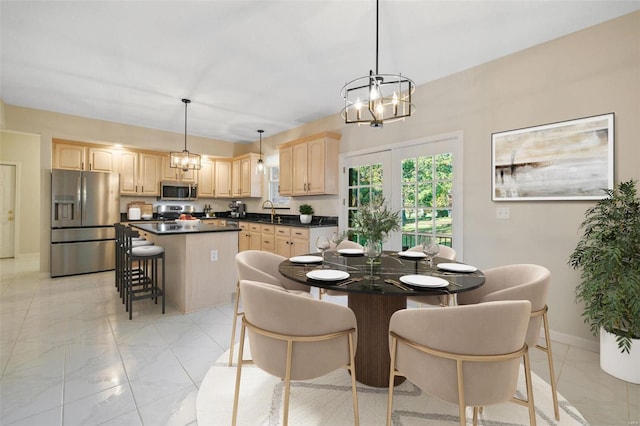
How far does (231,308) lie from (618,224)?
138 inches

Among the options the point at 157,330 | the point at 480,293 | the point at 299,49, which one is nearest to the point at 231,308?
the point at 157,330

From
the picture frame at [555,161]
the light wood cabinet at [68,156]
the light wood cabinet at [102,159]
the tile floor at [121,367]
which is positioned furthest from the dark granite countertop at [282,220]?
the picture frame at [555,161]

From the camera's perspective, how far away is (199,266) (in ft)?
11.1

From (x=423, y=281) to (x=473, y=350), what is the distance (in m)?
0.49

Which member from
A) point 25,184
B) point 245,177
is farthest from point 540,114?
point 25,184

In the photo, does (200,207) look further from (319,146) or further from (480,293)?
(480,293)

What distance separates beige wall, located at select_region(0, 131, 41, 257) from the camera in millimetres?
6352

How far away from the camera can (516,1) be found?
7.20 ft

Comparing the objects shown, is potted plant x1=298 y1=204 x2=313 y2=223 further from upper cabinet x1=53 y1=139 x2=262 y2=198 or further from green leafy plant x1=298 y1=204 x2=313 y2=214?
upper cabinet x1=53 y1=139 x2=262 y2=198

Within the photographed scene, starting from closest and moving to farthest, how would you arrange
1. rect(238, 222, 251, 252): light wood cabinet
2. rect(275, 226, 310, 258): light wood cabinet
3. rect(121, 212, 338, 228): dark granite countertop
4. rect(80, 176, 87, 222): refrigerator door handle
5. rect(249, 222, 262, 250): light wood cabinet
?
rect(275, 226, 310, 258): light wood cabinet < rect(121, 212, 338, 228): dark granite countertop < rect(80, 176, 87, 222): refrigerator door handle < rect(249, 222, 262, 250): light wood cabinet < rect(238, 222, 251, 252): light wood cabinet

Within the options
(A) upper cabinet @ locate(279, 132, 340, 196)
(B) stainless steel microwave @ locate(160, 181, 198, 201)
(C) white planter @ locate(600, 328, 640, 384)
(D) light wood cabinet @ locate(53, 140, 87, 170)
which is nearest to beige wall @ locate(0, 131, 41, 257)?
(D) light wood cabinet @ locate(53, 140, 87, 170)

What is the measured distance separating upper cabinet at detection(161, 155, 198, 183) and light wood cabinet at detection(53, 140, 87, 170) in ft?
4.24

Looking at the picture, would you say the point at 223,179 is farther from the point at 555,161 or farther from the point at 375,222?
the point at 555,161

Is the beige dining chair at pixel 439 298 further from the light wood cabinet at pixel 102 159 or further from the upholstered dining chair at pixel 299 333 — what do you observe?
the light wood cabinet at pixel 102 159
